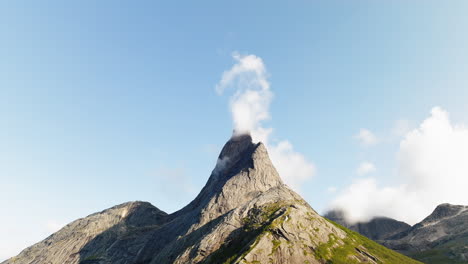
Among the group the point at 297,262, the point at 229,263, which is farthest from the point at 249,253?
the point at 297,262

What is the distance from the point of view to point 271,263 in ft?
638

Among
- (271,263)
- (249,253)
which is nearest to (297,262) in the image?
(271,263)

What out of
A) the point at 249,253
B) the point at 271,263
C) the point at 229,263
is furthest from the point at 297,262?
the point at 229,263

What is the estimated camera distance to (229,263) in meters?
197

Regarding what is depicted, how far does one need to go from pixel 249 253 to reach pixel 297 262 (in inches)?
1282

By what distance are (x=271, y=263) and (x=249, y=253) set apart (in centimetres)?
1522

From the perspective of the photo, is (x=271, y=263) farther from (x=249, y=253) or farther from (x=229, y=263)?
(x=229, y=263)

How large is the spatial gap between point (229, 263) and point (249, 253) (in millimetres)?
14541

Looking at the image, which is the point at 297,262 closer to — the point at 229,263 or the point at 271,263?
the point at 271,263

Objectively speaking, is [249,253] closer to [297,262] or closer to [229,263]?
[229,263]

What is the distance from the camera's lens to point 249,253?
648ft

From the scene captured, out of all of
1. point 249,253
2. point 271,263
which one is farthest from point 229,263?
point 271,263

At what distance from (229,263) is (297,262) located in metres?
44.9
